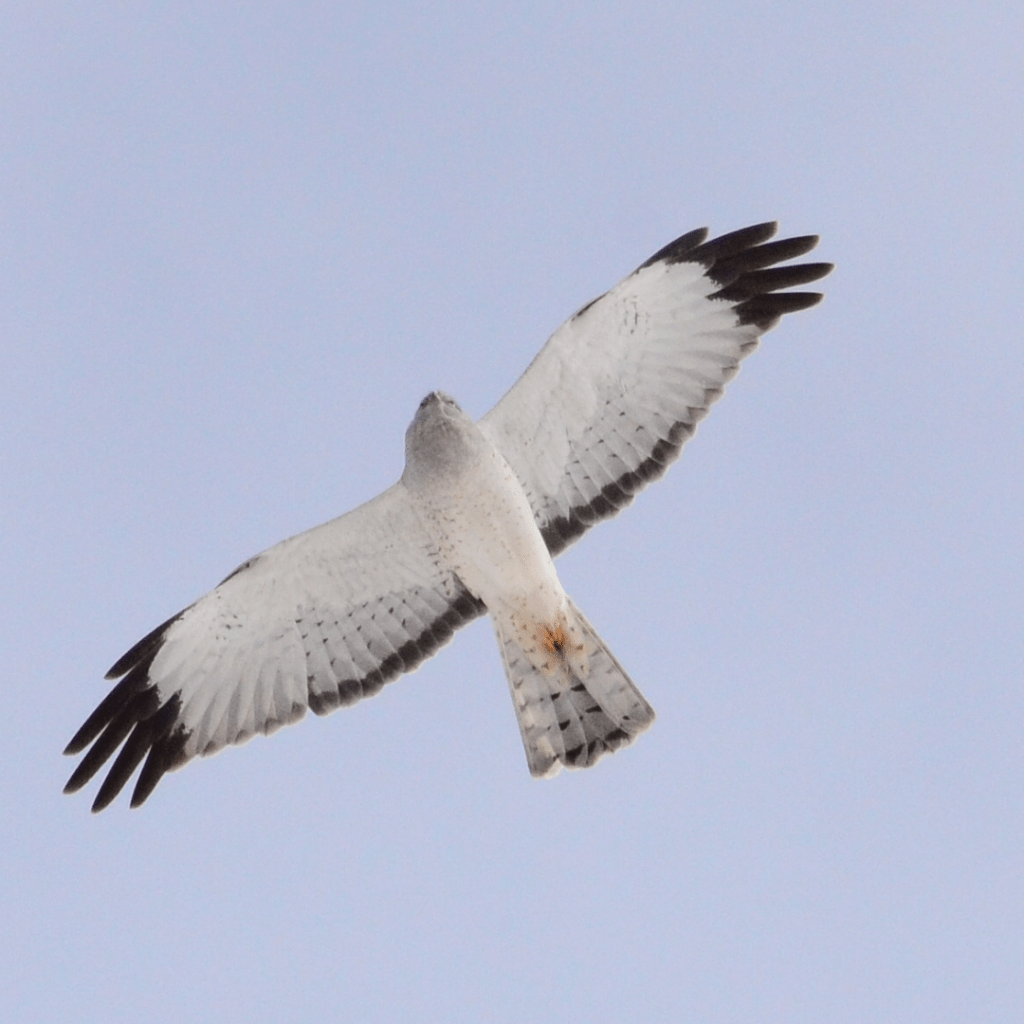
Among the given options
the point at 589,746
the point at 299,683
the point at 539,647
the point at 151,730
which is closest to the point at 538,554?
the point at 539,647

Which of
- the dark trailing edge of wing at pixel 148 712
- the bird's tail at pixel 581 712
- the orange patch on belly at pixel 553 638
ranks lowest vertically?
the bird's tail at pixel 581 712

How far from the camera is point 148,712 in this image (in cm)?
1053

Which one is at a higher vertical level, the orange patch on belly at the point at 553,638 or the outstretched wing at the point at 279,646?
the outstretched wing at the point at 279,646

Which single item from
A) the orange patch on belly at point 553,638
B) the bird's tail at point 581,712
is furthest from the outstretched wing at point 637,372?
the bird's tail at point 581,712

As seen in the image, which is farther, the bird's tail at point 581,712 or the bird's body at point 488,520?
the bird's tail at point 581,712

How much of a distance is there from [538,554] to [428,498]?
841mm

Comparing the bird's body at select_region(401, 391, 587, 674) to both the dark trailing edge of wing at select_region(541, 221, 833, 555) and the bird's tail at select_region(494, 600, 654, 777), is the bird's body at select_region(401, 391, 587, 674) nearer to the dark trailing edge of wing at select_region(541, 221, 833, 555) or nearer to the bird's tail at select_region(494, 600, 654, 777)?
the bird's tail at select_region(494, 600, 654, 777)

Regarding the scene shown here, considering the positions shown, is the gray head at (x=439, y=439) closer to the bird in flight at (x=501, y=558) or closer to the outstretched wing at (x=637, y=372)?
the bird in flight at (x=501, y=558)

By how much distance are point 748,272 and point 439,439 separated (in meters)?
2.43

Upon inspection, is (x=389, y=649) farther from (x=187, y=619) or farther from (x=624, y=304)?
(x=624, y=304)

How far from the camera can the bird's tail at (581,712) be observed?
999 centimetres

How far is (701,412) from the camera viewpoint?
33.7 ft

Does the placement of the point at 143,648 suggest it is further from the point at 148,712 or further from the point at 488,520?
the point at 488,520

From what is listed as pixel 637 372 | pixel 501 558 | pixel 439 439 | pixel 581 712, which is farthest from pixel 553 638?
pixel 637 372
